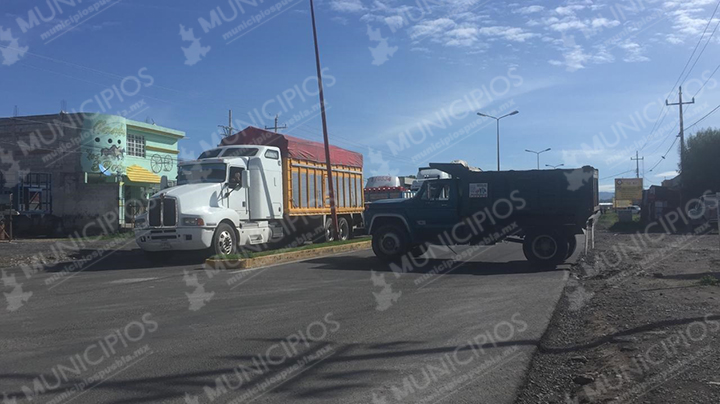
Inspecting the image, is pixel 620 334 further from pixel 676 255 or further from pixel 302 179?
pixel 302 179

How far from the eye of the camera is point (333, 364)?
5906 millimetres

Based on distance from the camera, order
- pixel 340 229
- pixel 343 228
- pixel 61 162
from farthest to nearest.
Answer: pixel 61 162, pixel 343 228, pixel 340 229

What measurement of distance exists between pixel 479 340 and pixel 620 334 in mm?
1702

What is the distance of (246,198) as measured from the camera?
16750mm

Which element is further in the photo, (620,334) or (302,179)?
(302,179)

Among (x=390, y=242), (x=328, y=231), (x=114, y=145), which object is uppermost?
(x=114, y=145)

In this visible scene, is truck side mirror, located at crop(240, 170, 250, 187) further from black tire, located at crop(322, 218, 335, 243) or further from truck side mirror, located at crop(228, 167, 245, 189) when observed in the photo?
black tire, located at crop(322, 218, 335, 243)

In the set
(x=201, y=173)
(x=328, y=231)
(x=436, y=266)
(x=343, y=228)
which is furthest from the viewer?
(x=343, y=228)

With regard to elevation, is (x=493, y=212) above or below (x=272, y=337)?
above

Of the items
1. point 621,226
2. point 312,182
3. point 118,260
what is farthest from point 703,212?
point 118,260

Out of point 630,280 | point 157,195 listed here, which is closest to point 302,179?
point 157,195

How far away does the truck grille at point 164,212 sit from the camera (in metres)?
14.8

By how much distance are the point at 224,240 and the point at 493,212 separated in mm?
6932

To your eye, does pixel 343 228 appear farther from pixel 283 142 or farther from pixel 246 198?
pixel 246 198
